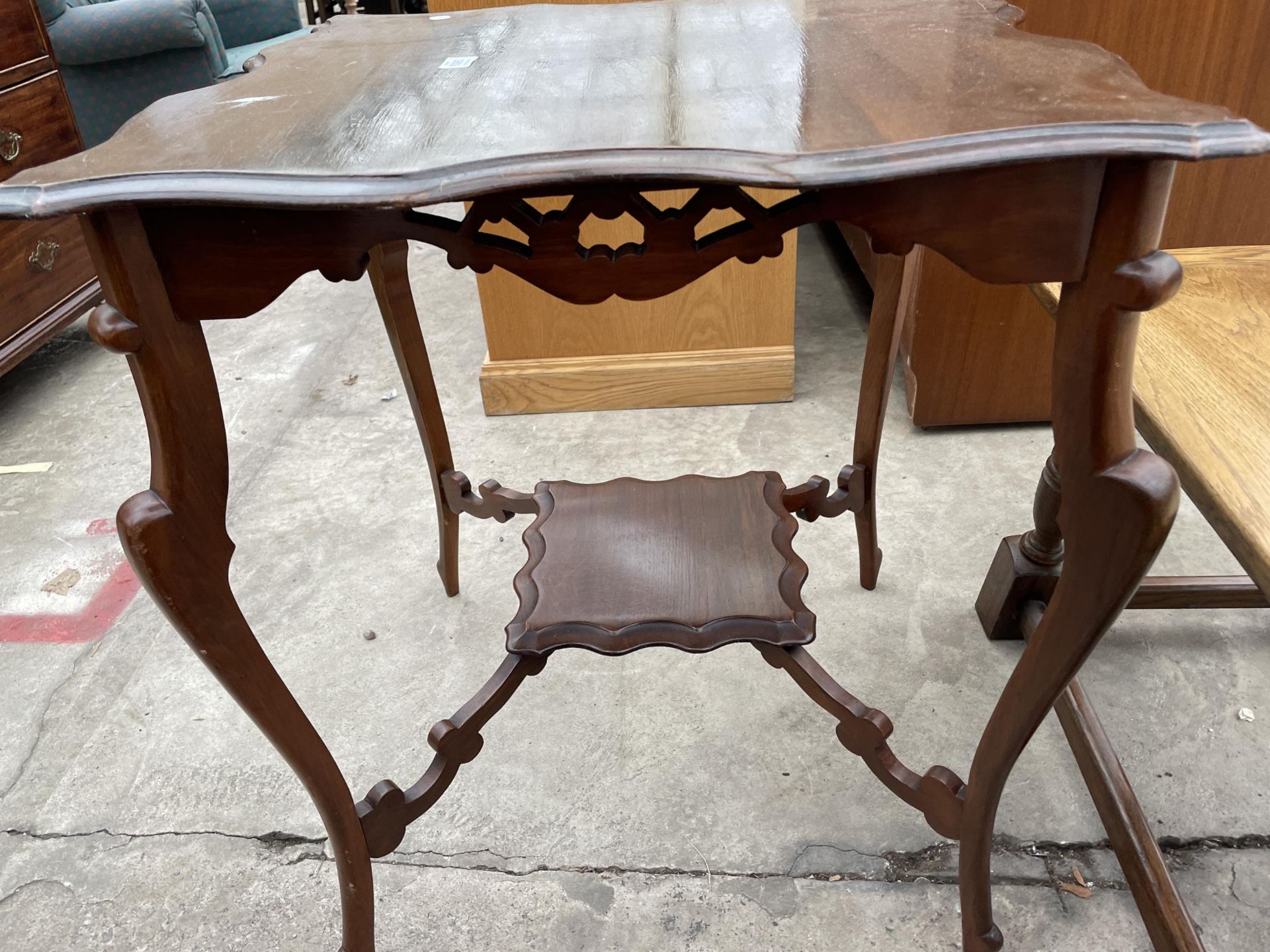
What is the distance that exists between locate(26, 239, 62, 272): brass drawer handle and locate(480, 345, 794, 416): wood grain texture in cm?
114

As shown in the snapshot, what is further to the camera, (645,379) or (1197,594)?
(645,379)

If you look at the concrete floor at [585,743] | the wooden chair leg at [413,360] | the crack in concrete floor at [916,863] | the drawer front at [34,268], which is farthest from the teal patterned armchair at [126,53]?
the crack in concrete floor at [916,863]

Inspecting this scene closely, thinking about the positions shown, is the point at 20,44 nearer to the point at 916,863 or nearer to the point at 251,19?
the point at 251,19

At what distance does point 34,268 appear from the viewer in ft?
6.91

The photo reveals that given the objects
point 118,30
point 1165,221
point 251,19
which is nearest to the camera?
point 1165,221

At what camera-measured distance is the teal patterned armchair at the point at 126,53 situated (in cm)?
287

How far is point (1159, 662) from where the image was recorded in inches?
51.7

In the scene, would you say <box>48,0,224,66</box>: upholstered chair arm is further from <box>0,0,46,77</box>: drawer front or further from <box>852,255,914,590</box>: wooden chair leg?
<box>852,255,914,590</box>: wooden chair leg

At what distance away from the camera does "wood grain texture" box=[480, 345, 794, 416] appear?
1980 mm

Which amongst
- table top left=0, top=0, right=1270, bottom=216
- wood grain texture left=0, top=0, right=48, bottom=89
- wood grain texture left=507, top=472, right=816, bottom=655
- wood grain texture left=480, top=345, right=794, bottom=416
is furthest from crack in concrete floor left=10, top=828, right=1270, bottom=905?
wood grain texture left=0, top=0, right=48, bottom=89

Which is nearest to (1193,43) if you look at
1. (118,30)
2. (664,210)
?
(664,210)

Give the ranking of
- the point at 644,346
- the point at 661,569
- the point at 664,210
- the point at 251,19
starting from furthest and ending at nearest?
the point at 251,19 → the point at 644,346 → the point at 661,569 → the point at 664,210

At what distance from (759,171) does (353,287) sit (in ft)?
8.11

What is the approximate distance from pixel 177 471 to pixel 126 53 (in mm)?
2949
